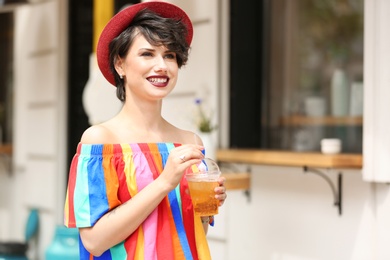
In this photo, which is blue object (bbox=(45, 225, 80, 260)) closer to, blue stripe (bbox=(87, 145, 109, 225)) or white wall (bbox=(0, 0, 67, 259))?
white wall (bbox=(0, 0, 67, 259))

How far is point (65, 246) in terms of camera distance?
4973 millimetres

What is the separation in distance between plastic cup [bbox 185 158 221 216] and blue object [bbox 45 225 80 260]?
3139mm

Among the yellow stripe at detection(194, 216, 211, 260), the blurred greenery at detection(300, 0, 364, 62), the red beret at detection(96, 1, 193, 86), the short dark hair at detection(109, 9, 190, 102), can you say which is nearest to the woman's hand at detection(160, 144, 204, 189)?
the yellow stripe at detection(194, 216, 211, 260)

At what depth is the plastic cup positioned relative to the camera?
1894 millimetres

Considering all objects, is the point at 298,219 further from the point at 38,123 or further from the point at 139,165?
the point at 38,123

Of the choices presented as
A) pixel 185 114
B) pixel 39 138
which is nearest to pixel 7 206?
pixel 39 138

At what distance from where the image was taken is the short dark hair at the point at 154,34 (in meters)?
1.99

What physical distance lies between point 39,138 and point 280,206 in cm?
336

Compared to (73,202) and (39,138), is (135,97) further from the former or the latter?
(39,138)

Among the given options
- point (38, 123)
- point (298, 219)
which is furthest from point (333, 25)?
point (38, 123)

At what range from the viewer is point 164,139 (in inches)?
82.2

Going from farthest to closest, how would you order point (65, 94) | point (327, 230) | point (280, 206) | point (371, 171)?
1. point (65, 94)
2. point (280, 206)
3. point (327, 230)
4. point (371, 171)

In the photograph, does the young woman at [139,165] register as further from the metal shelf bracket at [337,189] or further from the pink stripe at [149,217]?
the metal shelf bracket at [337,189]


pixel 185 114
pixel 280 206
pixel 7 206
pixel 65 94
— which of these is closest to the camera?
pixel 280 206
